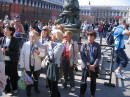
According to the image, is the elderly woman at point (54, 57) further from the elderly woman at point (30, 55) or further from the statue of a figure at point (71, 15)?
the statue of a figure at point (71, 15)

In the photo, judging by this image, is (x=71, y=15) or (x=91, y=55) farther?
(x=71, y=15)

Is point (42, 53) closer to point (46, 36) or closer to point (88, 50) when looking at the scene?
point (46, 36)

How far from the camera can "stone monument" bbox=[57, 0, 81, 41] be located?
9.55m

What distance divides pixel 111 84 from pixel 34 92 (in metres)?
Result: 2.34

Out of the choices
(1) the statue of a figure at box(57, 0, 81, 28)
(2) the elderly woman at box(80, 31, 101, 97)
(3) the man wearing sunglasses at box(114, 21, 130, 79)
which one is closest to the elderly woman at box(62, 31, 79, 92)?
(2) the elderly woman at box(80, 31, 101, 97)

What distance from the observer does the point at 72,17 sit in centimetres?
984

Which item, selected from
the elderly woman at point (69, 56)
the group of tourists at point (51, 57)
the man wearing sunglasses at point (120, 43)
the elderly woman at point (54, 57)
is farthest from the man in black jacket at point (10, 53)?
the man wearing sunglasses at point (120, 43)

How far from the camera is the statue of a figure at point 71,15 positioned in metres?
9.62

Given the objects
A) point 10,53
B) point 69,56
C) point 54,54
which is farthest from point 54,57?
point 10,53

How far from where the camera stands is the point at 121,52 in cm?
679

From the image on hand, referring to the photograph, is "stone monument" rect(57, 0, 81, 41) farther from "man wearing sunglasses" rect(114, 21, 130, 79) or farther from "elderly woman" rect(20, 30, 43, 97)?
"elderly woman" rect(20, 30, 43, 97)

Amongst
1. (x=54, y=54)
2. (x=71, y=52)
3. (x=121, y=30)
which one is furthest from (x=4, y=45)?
(x=121, y=30)

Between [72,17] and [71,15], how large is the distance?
0.45ft

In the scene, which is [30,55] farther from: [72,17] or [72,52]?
[72,17]
